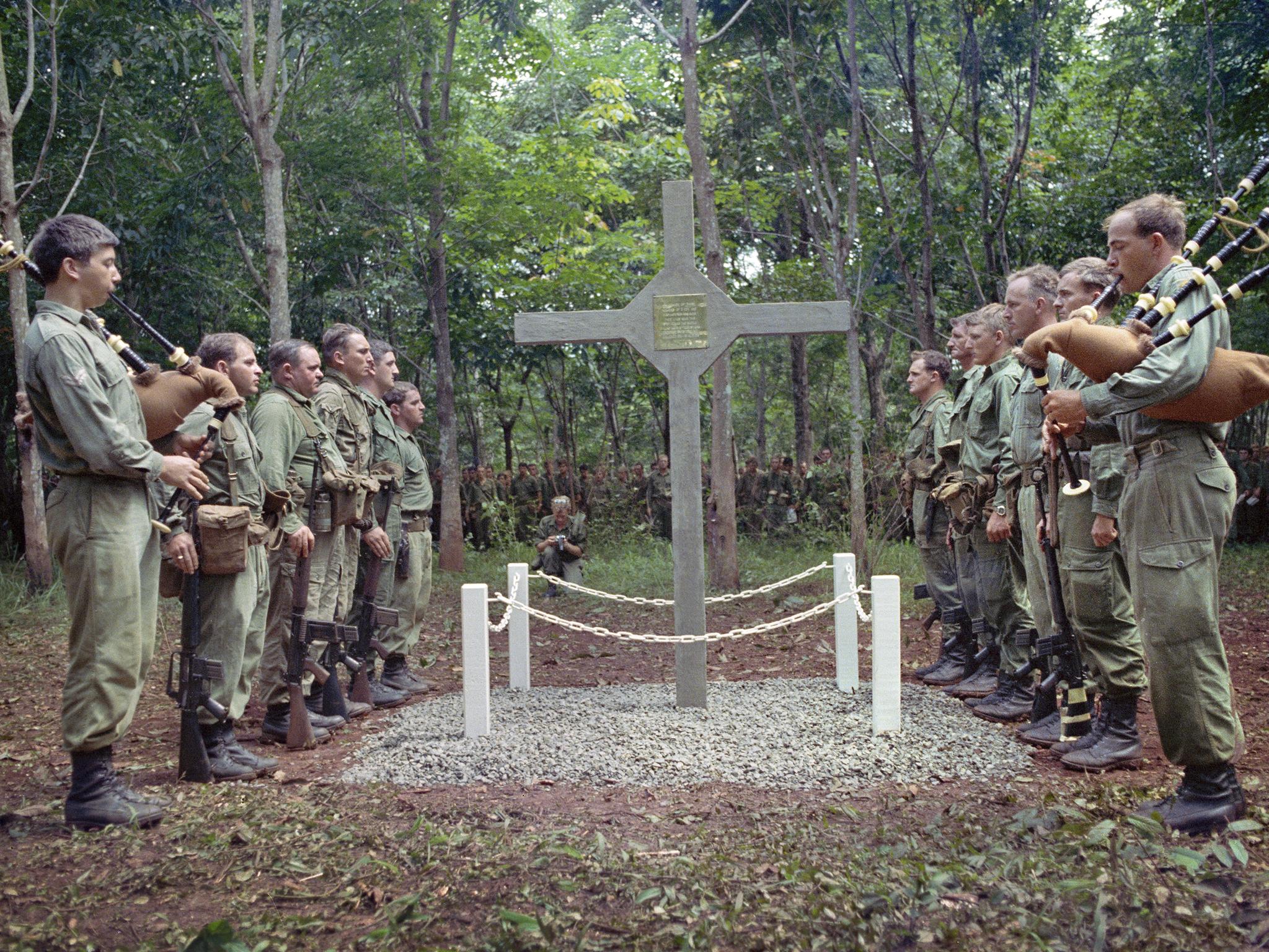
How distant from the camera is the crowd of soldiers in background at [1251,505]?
18.1 metres

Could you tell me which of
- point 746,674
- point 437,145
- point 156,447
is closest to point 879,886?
point 156,447

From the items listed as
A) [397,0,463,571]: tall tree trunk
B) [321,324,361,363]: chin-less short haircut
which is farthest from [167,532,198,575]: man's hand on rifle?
[397,0,463,571]: tall tree trunk

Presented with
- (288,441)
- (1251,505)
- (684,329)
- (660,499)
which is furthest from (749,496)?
(288,441)

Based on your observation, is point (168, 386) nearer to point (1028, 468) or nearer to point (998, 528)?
point (1028, 468)

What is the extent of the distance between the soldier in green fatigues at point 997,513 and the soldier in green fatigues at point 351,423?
13.0 feet

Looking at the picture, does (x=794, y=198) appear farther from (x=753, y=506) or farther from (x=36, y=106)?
(x=36, y=106)

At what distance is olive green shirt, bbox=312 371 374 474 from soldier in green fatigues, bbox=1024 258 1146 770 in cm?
440

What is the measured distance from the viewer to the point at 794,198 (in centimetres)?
2092

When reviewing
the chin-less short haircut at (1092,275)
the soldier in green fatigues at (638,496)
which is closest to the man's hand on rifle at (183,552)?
the chin-less short haircut at (1092,275)

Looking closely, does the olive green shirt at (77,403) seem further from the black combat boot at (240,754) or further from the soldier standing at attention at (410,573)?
the soldier standing at attention at (410,573)

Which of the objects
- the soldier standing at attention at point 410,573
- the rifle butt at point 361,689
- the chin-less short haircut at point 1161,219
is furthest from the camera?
the soldier standing at attention at point 410,573

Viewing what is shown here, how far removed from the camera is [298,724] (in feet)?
20.7

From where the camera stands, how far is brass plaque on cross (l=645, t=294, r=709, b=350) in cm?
709

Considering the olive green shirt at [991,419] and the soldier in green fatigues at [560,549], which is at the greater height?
the olive green shirt at [991,419]
